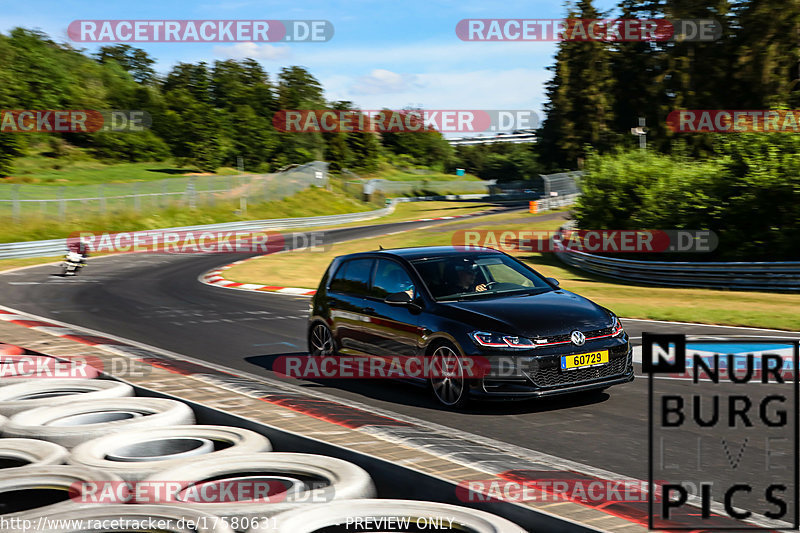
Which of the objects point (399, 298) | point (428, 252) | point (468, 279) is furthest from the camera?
point (428, 252)

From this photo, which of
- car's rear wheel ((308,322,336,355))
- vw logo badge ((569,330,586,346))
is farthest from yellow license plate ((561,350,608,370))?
car's rear wheel ((308,322,336,355))

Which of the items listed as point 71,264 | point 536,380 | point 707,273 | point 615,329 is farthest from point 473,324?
point 71,264

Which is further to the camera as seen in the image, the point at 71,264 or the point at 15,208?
the point at 15,208

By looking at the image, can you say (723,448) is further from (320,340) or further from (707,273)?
(707,273)

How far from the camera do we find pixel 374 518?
4254 mm

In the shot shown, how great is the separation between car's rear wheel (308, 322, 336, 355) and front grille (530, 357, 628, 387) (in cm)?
325

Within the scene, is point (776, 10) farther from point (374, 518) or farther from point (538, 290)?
point (374, 518)

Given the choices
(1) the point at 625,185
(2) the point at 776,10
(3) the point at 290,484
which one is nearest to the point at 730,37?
(2) the point at 776,10

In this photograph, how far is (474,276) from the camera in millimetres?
9453

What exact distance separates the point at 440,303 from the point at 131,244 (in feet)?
119

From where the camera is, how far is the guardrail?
73.6 ft

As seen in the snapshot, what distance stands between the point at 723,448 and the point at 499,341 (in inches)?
90.3

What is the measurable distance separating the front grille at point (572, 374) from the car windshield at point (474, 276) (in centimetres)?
139

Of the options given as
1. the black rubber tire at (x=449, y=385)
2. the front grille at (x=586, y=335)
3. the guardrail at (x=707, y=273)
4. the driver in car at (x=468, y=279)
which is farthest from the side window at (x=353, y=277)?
the guardrail at (x=707, y=273)
